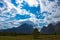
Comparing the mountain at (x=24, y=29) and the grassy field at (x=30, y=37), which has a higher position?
the mountain at (x=24, y=29)

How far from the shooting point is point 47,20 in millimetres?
8570

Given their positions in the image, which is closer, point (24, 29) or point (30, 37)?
point (30, 37)

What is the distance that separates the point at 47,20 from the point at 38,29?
0.50 meters

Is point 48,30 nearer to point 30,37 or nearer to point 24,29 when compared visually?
point 30,37

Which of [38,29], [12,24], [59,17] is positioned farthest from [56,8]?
[12,24]

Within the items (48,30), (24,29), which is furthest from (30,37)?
(48,30)

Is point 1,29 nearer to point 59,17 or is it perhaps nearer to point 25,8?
point 25,8

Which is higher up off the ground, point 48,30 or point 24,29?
point 24,29

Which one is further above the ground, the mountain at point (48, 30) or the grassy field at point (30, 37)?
the mountain at point (48, 30)

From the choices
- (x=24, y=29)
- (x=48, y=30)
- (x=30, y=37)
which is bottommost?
(x=30, y=37)

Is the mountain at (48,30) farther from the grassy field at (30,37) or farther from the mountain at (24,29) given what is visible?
the mountain at (24,29)

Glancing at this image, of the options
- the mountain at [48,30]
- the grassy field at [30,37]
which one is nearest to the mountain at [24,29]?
the grassy field at [30,37]

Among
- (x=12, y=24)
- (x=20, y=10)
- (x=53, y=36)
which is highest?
(x=20, y=10)

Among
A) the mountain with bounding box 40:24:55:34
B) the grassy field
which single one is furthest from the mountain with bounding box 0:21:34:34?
the mountain with bounding box 40:24:55:34
